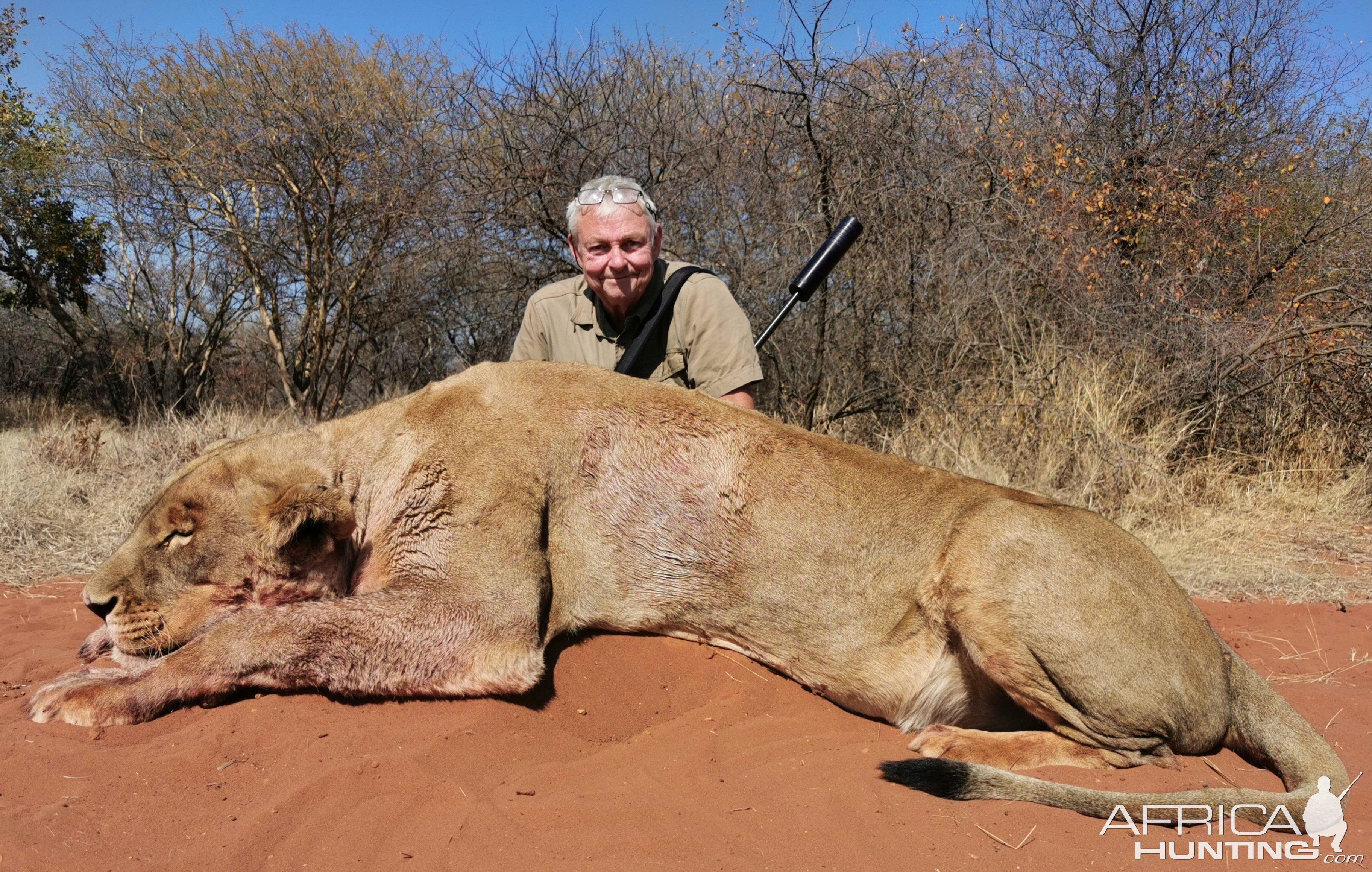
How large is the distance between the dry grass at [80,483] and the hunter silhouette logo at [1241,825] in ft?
18.8

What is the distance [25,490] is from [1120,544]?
24.7 feet

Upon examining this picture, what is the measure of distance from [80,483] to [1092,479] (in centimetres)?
830

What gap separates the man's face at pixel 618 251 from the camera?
5.55m

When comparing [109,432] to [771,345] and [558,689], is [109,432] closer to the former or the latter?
[771,345]

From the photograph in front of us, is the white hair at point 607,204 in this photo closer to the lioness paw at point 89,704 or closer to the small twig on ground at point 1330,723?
the lioness paw at point 89,704

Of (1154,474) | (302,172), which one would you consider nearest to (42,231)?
(302,172)

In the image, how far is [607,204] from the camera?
5.56m

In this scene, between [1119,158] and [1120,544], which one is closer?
[1120,544]

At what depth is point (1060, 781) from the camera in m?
3.73

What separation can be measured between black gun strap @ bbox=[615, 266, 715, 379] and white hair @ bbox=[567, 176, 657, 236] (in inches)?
12.8

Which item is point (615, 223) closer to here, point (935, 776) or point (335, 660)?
point (335, 660)

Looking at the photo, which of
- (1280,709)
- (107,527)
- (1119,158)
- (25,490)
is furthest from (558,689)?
(1119,158)

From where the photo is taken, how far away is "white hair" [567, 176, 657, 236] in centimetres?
555

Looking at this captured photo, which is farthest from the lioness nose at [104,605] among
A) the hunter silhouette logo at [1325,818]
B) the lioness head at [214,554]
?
the hunter silhouette logo at [1325,818]
